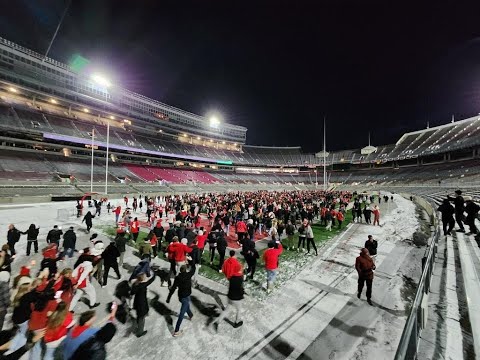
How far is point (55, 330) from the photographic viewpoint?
12.3 ft

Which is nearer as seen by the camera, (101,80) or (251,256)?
(251,256)

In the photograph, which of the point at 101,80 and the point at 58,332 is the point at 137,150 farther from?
the point at 58,332

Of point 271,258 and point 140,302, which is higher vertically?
point 271,258

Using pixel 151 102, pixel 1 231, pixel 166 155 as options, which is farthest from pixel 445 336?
pixel 151 102

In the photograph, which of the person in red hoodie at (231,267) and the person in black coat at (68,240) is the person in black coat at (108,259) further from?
the person in red hoodie at (231,267)

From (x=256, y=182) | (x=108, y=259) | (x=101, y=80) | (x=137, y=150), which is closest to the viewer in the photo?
(x=108, y=259)

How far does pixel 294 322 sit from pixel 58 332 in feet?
16.2

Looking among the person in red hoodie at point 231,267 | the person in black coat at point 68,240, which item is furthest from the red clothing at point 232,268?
the person in black coat at point 68,240

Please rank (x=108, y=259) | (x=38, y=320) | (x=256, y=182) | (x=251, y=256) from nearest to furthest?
(x=38, y=320), (x=108, y=259), (x=251, y=256), (x=256, y=182)

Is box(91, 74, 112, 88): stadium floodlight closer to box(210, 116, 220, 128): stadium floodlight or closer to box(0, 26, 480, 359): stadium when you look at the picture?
box(0, 26, 480, 359): stadium

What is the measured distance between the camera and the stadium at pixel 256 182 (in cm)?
505

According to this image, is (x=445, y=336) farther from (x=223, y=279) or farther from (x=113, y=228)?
(x=113, y=228)

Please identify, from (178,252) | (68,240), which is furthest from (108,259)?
(68,240)

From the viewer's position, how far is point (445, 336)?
4.34m
